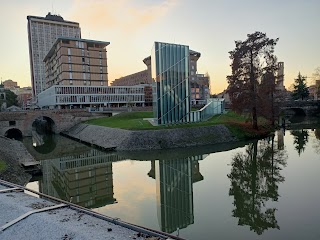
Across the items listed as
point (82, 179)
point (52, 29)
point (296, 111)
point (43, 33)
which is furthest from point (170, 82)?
point (52, 29)

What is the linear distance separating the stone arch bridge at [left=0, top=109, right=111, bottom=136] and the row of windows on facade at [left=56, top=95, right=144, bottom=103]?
1836 cm

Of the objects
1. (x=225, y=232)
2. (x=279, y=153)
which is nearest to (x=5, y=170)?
(x=225, y=232)

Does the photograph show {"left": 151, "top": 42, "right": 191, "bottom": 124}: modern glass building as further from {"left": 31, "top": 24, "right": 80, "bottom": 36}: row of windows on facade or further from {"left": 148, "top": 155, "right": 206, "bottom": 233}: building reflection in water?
{"left": 31, "top": 24, "right": 80, "bottom": 36}: row of windows on facade

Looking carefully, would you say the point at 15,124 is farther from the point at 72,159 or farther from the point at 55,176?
the point at 55,176

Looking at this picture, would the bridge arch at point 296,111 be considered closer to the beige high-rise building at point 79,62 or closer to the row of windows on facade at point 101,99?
the row of windows on facade at point 101,99

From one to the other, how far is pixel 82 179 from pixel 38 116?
3695 centimetres

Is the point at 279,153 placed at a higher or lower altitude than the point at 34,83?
lower

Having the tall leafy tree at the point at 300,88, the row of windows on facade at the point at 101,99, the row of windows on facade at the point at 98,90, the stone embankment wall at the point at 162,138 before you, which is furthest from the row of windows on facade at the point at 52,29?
the stone embankment wall at the point at 162,138

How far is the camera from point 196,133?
113 ft

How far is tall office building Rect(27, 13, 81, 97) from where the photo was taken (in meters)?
147

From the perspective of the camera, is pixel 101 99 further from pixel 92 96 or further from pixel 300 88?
pixel 300 88

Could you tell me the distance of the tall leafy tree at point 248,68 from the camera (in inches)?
1413

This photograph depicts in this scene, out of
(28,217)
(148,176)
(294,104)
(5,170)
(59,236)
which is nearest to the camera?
(59,236)

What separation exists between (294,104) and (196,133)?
198 feet
